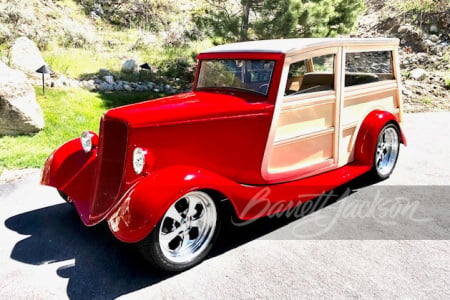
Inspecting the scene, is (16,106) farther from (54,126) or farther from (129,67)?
(129,67)

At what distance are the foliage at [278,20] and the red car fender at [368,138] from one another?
15.0 feet

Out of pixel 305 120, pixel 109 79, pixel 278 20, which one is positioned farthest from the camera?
pixel 109 79

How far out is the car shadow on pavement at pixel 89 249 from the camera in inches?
106

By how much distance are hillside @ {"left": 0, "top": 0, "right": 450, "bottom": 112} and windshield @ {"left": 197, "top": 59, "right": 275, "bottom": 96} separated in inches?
214

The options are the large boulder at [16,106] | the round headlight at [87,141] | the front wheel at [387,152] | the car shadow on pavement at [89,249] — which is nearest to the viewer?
the car shadow on pavement at [89,249]

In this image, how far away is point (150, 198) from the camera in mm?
2615

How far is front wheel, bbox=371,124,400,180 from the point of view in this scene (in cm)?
448

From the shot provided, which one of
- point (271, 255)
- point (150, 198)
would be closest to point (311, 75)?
point (271, 255)

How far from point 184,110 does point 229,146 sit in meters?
0.50

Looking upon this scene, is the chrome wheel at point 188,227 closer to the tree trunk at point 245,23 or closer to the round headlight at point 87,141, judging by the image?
the round headlight at point 87,141

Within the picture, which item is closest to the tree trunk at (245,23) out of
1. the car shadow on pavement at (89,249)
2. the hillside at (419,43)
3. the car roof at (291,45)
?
the hillside at (419,43)

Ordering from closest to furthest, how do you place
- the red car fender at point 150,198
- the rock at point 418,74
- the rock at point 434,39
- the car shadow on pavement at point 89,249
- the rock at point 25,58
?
the red car fender at point 150,198, the car shadow on pavement at point 89,249, the rock at point 25,58, the rock at point 418,74, the rock at point 434,39

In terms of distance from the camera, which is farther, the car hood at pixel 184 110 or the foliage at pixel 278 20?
the foliage at pixel 278 20

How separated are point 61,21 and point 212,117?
1143 cm
